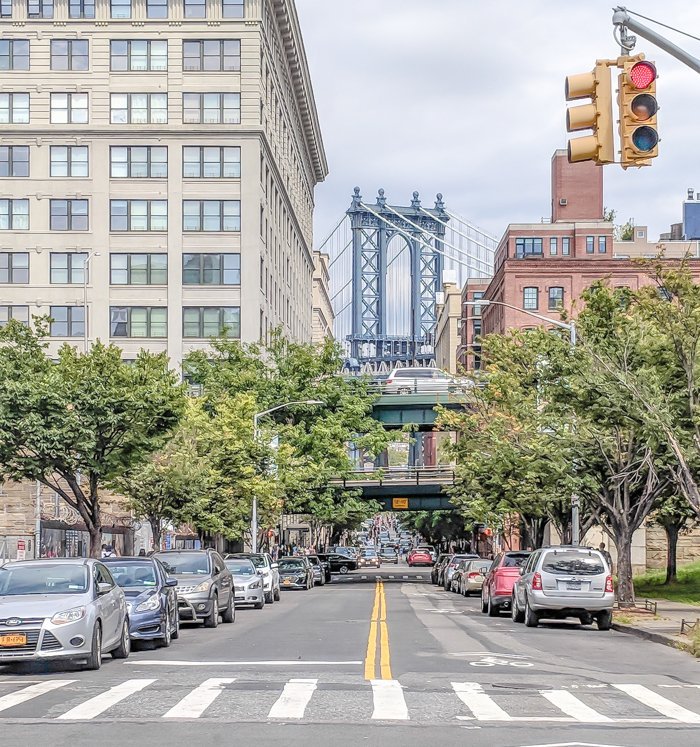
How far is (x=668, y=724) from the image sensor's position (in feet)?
43.2

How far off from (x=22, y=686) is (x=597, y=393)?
1632 cm

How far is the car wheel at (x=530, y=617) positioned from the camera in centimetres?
2914

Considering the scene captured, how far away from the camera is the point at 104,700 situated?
14.7 m

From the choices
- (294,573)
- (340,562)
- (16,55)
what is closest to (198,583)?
(294,573)

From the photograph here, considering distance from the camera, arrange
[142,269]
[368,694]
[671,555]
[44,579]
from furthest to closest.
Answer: [142,269]
[671,555]
[44,579]
[368,694]

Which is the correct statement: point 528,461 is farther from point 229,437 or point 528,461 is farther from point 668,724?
point 668,724

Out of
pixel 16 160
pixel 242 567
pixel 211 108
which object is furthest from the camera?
pixel 211 108

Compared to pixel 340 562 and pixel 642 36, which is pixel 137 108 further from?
pixel 642 36

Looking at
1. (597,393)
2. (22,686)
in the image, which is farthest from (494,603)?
(22,686)

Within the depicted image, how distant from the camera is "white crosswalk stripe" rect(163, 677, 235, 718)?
13.5 m

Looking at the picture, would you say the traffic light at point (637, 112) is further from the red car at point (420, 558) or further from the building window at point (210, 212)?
the red car at point (420, 558)

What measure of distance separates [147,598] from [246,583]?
17.1 m

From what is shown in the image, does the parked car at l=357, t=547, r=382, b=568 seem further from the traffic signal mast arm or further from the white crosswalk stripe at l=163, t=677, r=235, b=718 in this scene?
the traffic signal mast arm

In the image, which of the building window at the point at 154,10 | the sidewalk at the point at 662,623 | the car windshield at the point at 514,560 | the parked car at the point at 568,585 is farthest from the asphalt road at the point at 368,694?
the building window at the point at 154,10
